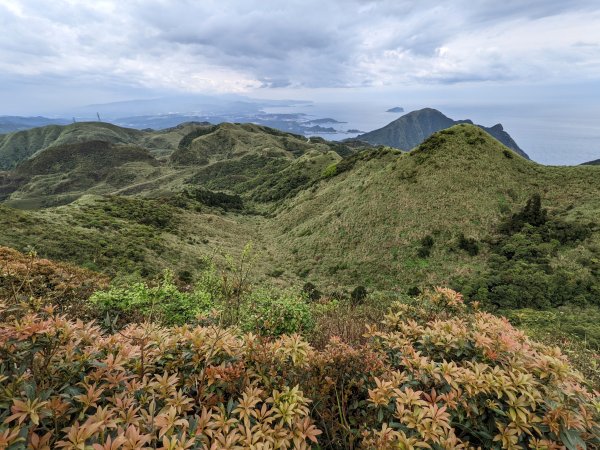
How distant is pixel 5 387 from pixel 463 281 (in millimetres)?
29675

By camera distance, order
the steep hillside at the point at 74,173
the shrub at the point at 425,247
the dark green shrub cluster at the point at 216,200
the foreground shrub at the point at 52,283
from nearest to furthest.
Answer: the foreground shrub at the point at 52,283
the shrub at the point at 425,247
the dark green shrub cluster at the point at 216,200
the steep hillside at the point at 74,173

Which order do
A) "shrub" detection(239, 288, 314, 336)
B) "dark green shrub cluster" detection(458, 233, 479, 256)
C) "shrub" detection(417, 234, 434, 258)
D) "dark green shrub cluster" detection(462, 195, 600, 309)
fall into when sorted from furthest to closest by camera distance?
"shrub" detection(417, 234, 434, 258), "dark green shrub cluster" detection(458, 233, 479, 256), "dark green shrub cluster" detection(462, 195, 600, 309), "shrub" detection(239, 288, 314, 336)

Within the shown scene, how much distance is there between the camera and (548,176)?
129 feet

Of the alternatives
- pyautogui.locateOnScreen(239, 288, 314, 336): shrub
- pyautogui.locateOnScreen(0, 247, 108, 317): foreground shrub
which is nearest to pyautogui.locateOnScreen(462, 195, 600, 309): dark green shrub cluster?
pyautogui.locateOnScreen(239, 288, 314, 336): shrub

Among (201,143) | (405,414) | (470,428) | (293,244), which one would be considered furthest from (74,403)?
(201,143)

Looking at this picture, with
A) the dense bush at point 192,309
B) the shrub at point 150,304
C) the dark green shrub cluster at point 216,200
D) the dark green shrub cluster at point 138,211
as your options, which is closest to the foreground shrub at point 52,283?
the shrub at point 150,304

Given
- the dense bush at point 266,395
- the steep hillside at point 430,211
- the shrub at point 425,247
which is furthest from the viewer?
the shrub at point 425,247

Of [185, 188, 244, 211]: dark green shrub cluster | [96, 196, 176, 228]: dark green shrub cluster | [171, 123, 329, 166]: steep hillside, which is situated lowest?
[185, 188, 244, 211]: dark green shrub cluster

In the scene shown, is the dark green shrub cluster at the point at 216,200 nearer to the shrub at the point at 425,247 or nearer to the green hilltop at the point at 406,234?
the green hilltop at the point at 406,234

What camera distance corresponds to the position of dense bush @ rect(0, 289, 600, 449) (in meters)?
3.15

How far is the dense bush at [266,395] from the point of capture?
3150mm

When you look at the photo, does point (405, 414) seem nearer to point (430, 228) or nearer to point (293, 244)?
point (430, 228)

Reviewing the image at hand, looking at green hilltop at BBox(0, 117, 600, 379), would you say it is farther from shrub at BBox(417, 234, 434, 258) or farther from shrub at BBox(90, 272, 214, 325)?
shrub at BBox(90, 272, 214, 325)

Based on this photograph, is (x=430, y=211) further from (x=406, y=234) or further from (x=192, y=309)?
(x=192, y=309)
